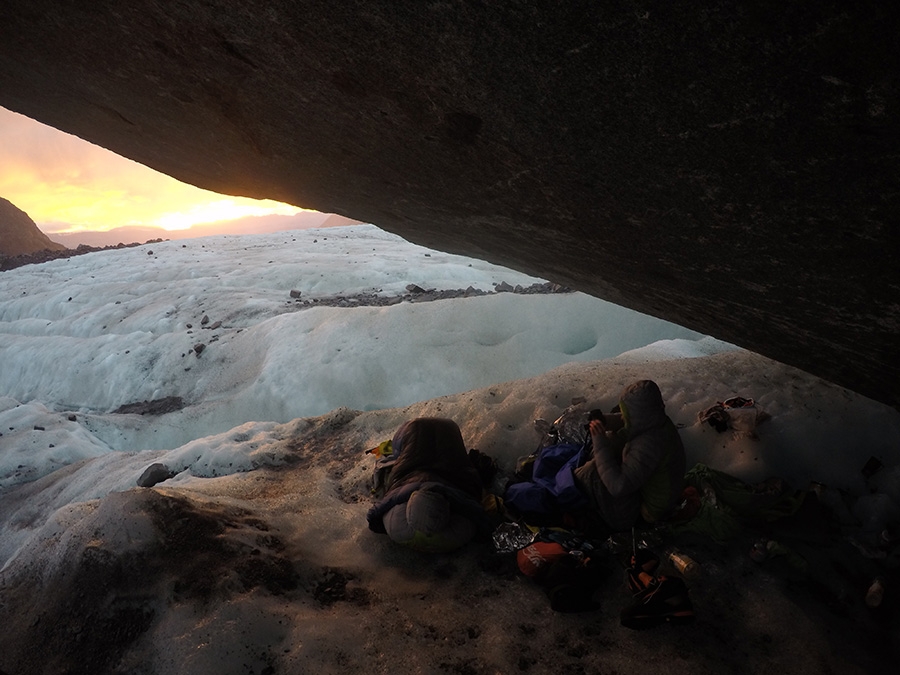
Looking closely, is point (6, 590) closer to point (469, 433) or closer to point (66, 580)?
point (66, 580)

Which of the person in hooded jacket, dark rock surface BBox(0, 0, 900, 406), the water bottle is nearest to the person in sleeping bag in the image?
the person in hooded jacket

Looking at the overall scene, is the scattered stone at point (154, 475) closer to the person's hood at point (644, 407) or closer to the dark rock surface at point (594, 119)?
the dark rock surface at point (594, 119)

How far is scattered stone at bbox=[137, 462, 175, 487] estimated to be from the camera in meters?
5.81

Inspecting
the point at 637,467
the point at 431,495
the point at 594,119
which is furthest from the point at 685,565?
the point at 594,119

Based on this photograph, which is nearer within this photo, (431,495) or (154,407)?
(431,495)

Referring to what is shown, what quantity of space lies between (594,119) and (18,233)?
2142 inches

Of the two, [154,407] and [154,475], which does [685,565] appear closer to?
[154,475]

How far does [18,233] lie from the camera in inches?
1569

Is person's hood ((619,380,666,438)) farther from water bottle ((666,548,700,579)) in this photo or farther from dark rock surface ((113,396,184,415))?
dark rock surface ((113,396,184,415))

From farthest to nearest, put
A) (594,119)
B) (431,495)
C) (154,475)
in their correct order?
1. (154,475)
2. (431,495)
3. (594,119)

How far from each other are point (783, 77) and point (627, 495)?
2947mm

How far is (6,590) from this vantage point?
118 inches

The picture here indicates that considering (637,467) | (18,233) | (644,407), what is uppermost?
(18,233)

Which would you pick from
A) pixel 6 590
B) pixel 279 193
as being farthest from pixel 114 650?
pixel 279 193
